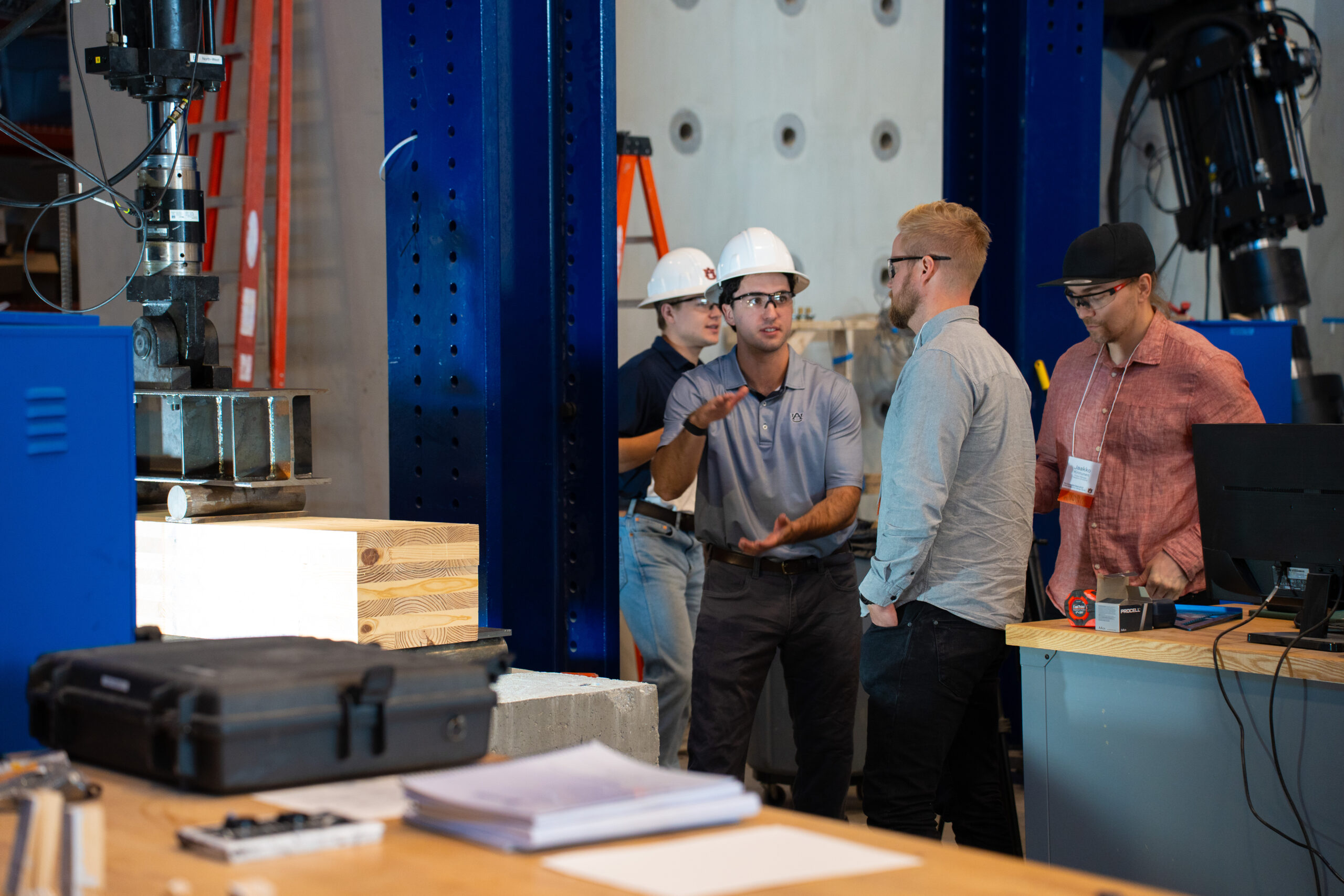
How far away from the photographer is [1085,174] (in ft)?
15.3

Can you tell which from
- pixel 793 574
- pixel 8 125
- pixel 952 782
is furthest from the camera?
pixel 793 574

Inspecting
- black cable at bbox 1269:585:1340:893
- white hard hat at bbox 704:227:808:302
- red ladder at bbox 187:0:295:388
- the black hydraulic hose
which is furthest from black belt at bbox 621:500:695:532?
the black hydraulic hose

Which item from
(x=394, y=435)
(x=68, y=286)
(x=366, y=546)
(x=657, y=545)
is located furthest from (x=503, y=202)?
(x=68, y=286)

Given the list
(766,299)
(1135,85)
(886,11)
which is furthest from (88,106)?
(1135,85)

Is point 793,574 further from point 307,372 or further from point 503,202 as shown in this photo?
point 307,372

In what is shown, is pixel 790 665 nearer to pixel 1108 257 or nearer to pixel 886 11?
pixel 1108 257

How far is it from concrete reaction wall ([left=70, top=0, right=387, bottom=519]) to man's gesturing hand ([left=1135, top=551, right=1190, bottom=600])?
340 centimetres

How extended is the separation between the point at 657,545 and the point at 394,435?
5.38ft

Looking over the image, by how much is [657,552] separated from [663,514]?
5.4 inches

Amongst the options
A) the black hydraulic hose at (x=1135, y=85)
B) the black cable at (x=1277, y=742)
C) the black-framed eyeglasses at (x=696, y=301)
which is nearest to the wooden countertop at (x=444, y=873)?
the black cable at (x=1277, y=742)

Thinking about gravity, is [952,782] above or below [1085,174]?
below

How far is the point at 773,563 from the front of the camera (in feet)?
12.4

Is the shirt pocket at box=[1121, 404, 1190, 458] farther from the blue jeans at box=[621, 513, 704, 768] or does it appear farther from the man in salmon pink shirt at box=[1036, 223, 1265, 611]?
the blue jeans at box=[621, 513, 704, 768]

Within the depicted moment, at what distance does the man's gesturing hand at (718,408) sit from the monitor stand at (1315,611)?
1.45m
